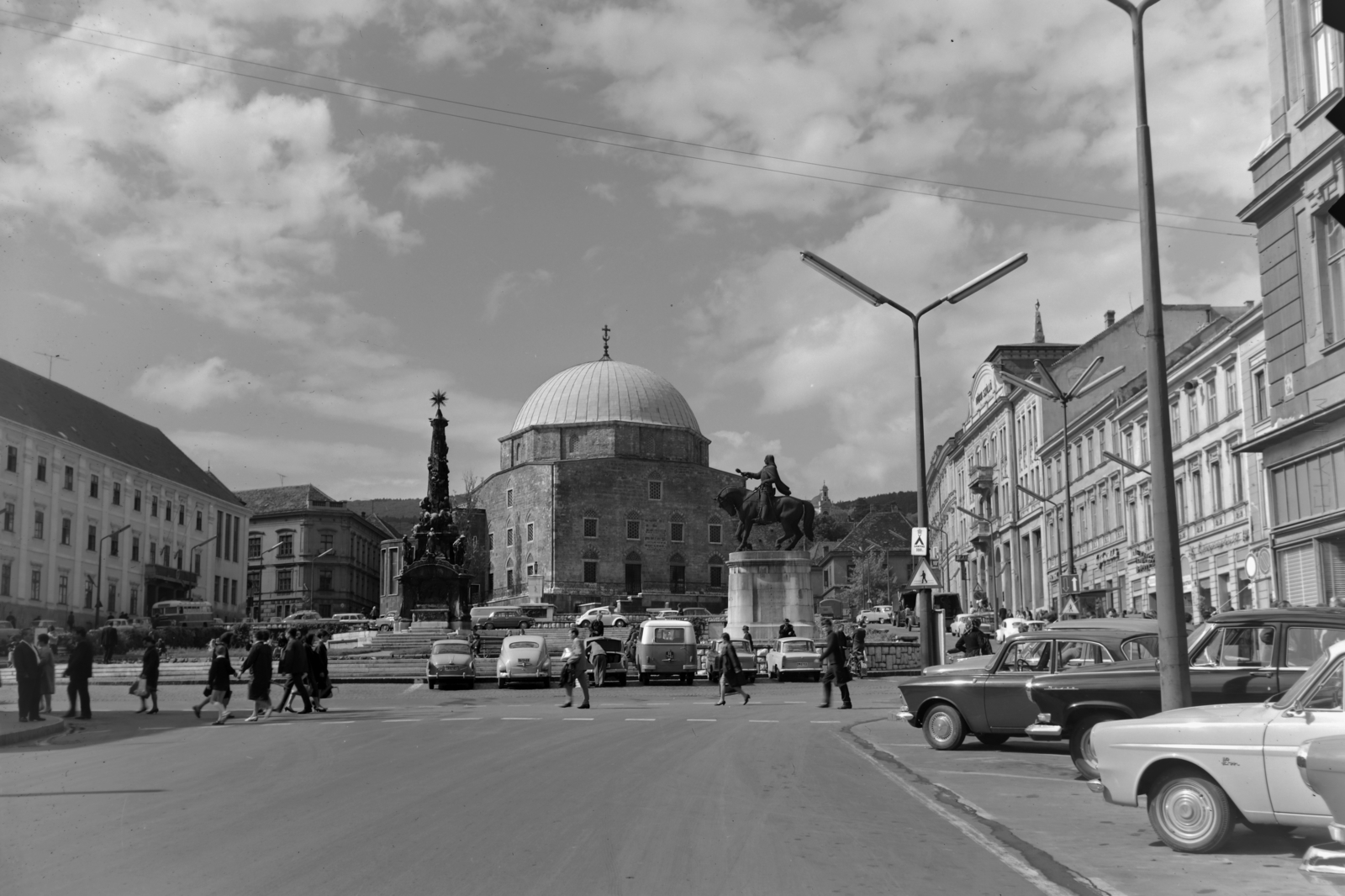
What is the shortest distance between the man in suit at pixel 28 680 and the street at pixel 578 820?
8.28 feet

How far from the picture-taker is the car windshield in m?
8.17

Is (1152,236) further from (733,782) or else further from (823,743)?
(823,743)

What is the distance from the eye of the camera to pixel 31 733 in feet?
62.4

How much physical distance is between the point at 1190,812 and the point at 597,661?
26.1 m

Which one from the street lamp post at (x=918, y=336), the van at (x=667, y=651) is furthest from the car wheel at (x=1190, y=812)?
the van at (x=667, y=651)

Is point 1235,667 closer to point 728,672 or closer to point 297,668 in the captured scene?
point 728,672

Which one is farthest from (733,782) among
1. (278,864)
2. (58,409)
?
(58,409)

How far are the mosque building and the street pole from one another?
80.5 m

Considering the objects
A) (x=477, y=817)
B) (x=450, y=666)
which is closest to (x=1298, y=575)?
(x=477, y=817)

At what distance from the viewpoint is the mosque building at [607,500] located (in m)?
97.6

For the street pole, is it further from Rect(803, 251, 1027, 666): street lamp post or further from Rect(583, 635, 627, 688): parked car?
Rect(583, 635, 627, 688): parked car

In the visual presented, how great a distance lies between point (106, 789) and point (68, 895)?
213 inches

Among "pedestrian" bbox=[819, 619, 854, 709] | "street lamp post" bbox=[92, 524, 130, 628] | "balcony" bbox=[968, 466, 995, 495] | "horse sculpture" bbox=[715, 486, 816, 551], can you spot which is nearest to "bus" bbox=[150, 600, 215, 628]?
"street lamp post" bbox=[92, 524, 130, 628]

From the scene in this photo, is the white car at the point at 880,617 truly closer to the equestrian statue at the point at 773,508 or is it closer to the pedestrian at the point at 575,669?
the equestrian statue at the point at 773,508
